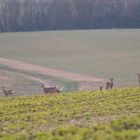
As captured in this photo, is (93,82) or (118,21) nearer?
(93,82)

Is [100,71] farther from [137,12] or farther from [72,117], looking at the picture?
[137,12]

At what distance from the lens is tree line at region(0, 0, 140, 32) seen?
6875 cm

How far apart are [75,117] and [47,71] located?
21142 millimetres

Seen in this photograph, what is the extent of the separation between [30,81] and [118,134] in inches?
814

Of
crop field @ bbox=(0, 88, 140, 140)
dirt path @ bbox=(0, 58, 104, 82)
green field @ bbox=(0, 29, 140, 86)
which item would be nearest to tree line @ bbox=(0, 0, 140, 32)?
green field @ bbox=(0, 29, 140, 86)

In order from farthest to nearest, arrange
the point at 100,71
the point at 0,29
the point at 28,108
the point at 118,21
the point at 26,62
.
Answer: the point at 118,21 < the point at 0,29 < the point at 26,62 < the point at 100,71 < the point at 28,108

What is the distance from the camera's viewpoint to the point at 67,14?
2899 inches

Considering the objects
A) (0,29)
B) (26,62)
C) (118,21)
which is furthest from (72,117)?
(118,21)

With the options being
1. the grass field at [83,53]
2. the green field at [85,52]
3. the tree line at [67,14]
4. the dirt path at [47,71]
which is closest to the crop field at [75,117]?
the grass field at [83,53]

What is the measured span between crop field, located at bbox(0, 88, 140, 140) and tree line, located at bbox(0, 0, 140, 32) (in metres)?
51.0

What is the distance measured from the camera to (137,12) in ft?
246

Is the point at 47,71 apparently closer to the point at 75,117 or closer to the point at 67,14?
the point at 75,117

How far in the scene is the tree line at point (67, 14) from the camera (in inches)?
2707

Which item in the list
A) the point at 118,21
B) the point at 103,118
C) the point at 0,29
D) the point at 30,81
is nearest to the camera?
the point at 103,118
